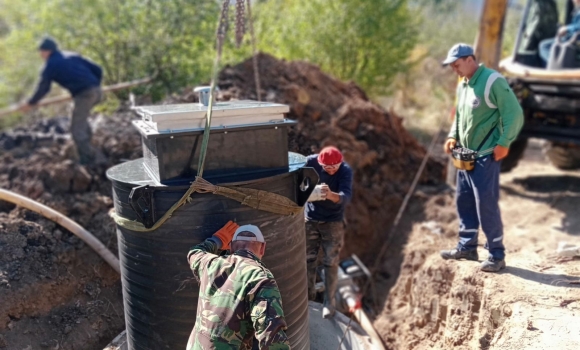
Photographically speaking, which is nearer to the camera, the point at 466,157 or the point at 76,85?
the point at 466,157

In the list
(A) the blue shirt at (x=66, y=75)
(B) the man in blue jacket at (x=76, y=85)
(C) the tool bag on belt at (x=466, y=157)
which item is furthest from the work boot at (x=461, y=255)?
(A) the blue shirt at (x=66, y=75)

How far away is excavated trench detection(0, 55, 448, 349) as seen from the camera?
14.2 feet

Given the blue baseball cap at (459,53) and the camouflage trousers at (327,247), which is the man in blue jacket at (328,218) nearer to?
the camouflage trousers at (327,247)

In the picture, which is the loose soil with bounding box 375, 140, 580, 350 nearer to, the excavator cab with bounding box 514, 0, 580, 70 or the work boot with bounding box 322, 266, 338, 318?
the work boot with bounding box 322, 266, 338, 318

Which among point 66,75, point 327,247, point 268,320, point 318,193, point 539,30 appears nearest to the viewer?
point 268,320

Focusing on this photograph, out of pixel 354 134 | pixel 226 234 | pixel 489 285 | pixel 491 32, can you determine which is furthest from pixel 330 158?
pixel 491 32

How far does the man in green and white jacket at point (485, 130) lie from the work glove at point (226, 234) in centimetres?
232

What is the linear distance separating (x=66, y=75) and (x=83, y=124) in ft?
2.23

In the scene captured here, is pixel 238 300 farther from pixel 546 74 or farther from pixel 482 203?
pixel 546 74

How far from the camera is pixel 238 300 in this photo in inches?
98.7

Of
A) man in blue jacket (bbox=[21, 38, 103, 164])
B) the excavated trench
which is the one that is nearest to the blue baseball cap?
the excavated trench

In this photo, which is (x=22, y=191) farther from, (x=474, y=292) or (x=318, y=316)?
(x=474, y=292)

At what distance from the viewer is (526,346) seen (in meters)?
3.47

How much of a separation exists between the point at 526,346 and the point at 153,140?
2807mm
